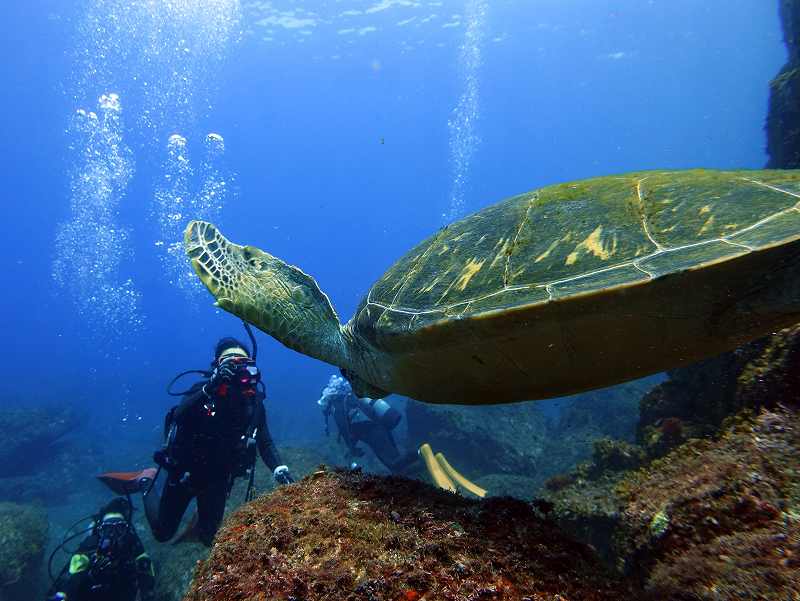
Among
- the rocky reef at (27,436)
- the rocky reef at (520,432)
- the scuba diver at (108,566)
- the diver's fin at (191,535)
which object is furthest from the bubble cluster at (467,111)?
the scuba diver at (108,566)

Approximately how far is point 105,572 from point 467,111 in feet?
276

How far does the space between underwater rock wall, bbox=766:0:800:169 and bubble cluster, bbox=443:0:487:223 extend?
122 ft

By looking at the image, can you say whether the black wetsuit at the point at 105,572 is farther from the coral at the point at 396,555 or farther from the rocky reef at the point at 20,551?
the coral at the point at 396,555

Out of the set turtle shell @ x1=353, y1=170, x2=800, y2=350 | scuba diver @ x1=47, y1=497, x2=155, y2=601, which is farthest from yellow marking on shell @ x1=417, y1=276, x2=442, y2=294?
scuba diver @ x1=47, y1=497, x2=155, y2=601

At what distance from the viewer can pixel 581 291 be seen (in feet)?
6.01

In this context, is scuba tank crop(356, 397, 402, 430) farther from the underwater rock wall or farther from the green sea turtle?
the underwater rock wall

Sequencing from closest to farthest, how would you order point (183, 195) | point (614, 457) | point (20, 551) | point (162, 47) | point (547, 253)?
point (547, 253), point (614, 457), point (20, 551), point (162, 47), point (183, 195)

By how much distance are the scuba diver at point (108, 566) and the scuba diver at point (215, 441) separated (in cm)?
50

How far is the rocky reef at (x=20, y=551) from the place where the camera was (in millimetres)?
6884

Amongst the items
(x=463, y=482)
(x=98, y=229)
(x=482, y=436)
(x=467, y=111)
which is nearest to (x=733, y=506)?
(x=463, y=482)

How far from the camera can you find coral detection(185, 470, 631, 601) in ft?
3.82

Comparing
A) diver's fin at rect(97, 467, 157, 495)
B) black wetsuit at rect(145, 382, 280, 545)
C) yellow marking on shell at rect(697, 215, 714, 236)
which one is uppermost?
diver's fin at rect(97, 467, 157, 495)

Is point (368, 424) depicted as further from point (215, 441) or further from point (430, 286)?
point (430, 286)

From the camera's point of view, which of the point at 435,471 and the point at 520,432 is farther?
the point at 520,432
